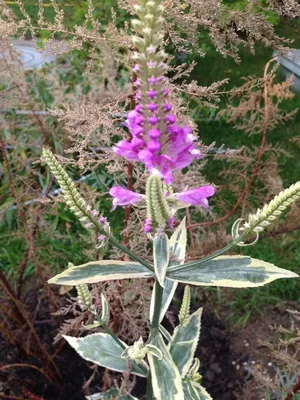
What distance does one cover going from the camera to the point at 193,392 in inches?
49.0

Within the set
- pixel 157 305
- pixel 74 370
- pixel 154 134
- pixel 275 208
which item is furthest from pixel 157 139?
pixel 74 370

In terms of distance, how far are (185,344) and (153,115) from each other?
77cm

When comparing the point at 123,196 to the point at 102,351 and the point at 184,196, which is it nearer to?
the point at 184,196

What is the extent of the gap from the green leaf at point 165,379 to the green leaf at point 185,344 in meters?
0.20

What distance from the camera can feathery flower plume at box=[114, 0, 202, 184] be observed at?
76 centimetres

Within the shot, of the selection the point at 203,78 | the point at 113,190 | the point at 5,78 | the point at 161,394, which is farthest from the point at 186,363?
the point at 203,78

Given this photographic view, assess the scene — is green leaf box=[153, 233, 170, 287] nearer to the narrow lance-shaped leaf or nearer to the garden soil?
the narrow lance-shaped leaf

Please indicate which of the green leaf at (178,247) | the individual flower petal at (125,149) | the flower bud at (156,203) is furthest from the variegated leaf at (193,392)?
the individual flower petal at (125,149)

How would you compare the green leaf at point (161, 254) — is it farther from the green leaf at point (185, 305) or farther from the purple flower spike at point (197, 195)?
the green leaf at point (185, 305)

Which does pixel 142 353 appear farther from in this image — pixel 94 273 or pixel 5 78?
pixel 5 78

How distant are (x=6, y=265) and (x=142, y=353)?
206 cm

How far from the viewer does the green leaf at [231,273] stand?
0.96 m

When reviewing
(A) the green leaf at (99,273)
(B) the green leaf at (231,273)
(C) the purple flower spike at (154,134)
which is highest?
(C) the purple flower spike at (154,134)

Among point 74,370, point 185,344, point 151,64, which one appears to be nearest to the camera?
point 151,64
